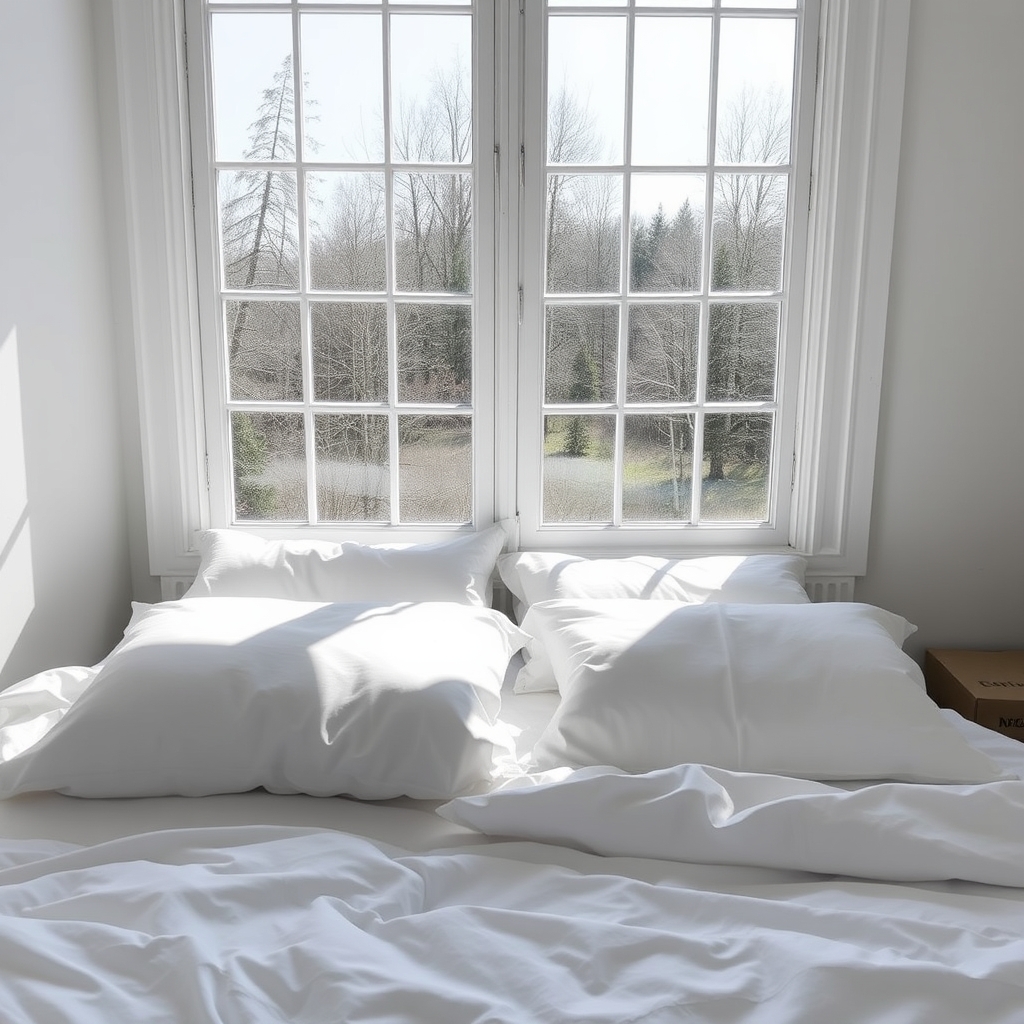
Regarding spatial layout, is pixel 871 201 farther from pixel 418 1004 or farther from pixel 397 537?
pixel 418 1004

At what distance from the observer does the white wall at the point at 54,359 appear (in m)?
2.18

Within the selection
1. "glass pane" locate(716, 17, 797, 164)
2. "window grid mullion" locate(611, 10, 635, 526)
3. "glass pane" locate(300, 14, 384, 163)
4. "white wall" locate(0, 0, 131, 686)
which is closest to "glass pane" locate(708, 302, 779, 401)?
"window grid mullion" locate(611, 10, 635, 526)

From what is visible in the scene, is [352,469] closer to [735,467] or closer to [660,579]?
[660,579]

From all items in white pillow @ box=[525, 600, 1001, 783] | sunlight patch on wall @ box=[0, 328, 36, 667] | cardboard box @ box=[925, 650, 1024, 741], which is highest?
sunlight patch on wall @ box=[0, 328, 36, 667]

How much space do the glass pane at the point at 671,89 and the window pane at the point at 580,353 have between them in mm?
438

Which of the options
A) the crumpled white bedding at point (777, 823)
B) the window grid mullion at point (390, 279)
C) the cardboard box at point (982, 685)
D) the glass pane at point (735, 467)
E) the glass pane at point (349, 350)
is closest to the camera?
the crumpled white bedding at point (777, 823)

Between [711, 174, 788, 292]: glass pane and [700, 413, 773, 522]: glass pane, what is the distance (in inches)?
14.9

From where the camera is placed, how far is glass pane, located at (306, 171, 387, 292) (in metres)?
2.63

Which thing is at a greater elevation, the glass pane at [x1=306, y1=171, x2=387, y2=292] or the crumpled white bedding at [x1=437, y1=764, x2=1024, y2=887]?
the glass pane at [x1=306, y1=171, x2=387, y2=292]

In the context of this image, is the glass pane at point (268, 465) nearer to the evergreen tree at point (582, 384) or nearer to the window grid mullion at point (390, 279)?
the window grid mullion at point (390, 279)

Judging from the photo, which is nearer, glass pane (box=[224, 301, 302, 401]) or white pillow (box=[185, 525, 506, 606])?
white pillow (box=[185, 525, 506, 606])

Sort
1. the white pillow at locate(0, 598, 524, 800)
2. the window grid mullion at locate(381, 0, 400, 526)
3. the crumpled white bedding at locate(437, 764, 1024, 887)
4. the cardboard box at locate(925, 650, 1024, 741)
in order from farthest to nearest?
1. the window grid mullion at locate(381, 0, 400, 526)
2. the cardboard box at locate(925, 650, 1024, 741)
3. the white pillow at locate(0, 598, 524, 800)
4. the crumpled white bedding at locate(437, 764, 1024, 887)

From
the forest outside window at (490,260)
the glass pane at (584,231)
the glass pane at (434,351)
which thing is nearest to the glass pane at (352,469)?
the forest outside window at (490,260)

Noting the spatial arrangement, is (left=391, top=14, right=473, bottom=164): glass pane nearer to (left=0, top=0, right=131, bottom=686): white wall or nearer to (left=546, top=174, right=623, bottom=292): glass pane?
(left=546, top=174, right=623, bottom=292): glass pane
